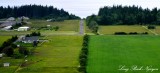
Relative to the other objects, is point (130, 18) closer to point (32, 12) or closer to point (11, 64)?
point (32, 12)

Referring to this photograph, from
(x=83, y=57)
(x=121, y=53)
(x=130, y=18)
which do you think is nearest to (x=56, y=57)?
(x=83, y=57)

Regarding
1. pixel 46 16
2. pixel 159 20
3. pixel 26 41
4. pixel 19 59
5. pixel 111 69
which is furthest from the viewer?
pixel 46 16

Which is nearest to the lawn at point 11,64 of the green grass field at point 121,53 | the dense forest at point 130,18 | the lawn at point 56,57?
the lawn at point 56,57

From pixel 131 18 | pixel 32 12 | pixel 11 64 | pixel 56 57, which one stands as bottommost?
pixel 11 64

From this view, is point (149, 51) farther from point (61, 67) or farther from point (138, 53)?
point (61, 67)

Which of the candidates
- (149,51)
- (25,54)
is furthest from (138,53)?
(25,54)
